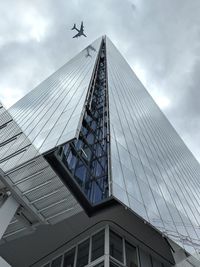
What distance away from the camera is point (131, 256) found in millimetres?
18281

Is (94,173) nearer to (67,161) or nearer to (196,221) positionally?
(67,161)

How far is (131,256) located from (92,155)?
6814mm

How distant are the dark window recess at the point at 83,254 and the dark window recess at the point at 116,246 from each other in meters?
1.52

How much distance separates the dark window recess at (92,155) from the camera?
18500mm

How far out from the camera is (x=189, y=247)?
18.3 meters

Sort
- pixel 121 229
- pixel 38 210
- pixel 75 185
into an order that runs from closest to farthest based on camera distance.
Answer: pixel 38 210 < pixel 75 185 < pixel 121 229

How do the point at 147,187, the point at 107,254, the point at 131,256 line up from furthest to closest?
1. the point at 147,187
2. the point at 131,256
3. the point at 107,254

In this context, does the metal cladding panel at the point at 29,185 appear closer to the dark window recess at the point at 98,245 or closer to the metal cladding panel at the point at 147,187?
the metal cladding panel at the point at 147,187

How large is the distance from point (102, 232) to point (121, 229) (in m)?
1.15

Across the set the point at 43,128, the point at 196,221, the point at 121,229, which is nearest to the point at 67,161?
the point at 43,128

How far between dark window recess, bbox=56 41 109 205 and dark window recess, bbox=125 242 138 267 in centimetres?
323

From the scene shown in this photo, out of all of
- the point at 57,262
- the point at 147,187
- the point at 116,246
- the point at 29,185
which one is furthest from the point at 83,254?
the point at 29,185

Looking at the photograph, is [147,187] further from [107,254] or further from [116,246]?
[107,254]

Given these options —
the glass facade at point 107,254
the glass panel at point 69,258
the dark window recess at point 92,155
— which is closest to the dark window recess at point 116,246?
the glass facade at point 107,254
